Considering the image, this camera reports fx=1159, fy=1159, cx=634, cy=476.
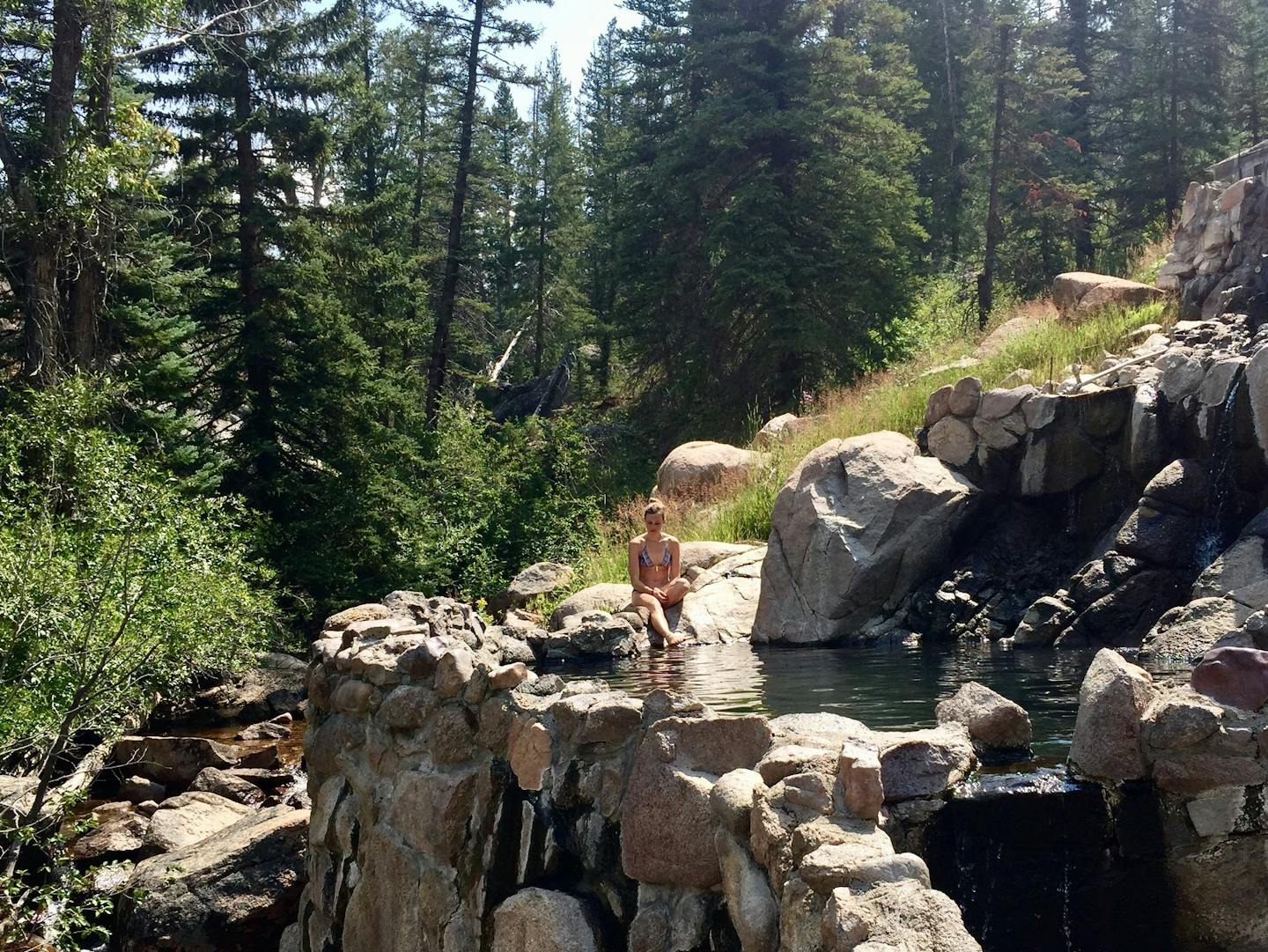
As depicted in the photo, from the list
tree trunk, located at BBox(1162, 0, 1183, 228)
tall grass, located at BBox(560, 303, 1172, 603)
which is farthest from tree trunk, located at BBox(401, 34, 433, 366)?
tree trunk, located at BBox(1162, 0, 1183, 228)

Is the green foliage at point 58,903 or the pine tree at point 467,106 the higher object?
the pine tree at point 467,106

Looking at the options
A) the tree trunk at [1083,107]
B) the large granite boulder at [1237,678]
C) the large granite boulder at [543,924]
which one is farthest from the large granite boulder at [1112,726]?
the tree trunk at [1083,107]

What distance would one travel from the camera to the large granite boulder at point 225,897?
702 centimetres

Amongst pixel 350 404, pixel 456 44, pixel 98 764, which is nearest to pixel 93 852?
pixel 98 764

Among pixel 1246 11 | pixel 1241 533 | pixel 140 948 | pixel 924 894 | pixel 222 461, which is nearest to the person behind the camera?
pixel 924 894

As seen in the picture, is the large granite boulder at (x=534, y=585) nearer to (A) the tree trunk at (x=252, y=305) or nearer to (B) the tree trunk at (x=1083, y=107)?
(A) the tree trunk at (x=252, y=305)

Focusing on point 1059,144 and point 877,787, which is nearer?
point 877,787

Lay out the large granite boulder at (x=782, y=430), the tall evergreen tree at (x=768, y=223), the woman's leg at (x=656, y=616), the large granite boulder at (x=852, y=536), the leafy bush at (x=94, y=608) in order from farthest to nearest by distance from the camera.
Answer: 1. the tall evergreen tree at (x=768, y=223)
2. the large granite boulder at (x=782, y=430)
3. the large granite boulder at (x=852, y=536)
4. the woman's leg at (x=656, y=616)
5. the leafy bush at (x=94, y=608)

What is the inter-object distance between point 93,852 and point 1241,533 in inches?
386

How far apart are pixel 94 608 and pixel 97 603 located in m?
0.08

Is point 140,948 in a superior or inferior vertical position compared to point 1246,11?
inferior

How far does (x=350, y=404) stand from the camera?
19.1 m

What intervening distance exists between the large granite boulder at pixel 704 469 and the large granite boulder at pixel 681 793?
11987 mm

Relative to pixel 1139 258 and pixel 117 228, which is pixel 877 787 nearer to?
pixel 117 228
